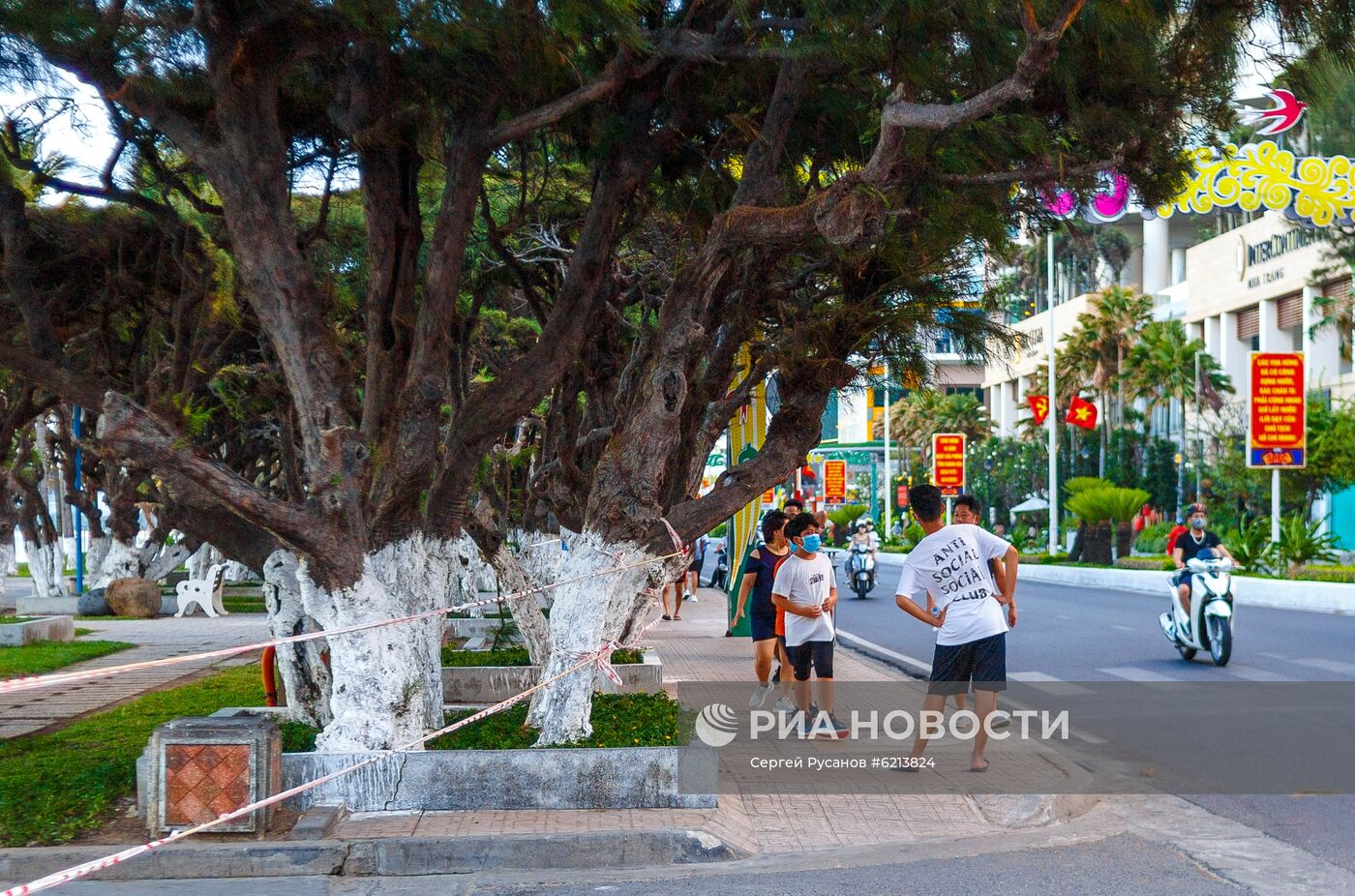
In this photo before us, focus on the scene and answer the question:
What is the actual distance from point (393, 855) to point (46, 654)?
1320cm

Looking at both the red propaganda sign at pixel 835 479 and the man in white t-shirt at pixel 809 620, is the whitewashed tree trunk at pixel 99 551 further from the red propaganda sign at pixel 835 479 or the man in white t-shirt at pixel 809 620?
the red propaganda sign at pixel 835 479

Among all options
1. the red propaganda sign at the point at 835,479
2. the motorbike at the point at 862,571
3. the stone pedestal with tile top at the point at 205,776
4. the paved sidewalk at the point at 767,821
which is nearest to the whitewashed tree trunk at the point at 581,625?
the paved sidewalk at the point at 767,821

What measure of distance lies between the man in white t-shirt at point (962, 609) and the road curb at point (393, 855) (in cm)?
221

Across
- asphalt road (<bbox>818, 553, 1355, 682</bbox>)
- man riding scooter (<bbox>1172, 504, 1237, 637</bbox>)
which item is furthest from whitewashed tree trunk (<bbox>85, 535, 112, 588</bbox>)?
man riding scooter (<bbox>1172, 504, 1237, 637</bbox>)

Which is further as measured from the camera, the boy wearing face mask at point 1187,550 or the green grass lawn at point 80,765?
the boy wearing face mask at point 1187,550

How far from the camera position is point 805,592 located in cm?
1044

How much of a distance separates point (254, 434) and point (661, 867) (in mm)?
22818

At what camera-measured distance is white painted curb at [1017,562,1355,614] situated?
24625 mm

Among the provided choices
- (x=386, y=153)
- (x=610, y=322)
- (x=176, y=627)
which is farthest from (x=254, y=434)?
(x=386, y=153)

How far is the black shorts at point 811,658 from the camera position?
10.4 metres

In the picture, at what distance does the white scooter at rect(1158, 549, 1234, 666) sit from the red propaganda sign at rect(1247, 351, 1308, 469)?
1732 centimetres

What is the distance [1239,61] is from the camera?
8.48m

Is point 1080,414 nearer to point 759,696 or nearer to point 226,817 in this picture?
point 759,696

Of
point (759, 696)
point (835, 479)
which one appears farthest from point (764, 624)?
point (835, 479)
